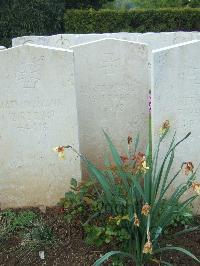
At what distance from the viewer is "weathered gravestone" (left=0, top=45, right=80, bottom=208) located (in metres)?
3.35

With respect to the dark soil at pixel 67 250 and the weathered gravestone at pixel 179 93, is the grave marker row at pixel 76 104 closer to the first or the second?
the weathered gravestone at pixel 179 93

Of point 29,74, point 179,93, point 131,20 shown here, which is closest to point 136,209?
point 179,93

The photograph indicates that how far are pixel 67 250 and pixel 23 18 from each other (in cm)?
688

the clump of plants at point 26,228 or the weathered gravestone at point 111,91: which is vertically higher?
the weathered gravestone at point 111,91

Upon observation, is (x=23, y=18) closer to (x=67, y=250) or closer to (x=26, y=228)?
(x=26, y=228)

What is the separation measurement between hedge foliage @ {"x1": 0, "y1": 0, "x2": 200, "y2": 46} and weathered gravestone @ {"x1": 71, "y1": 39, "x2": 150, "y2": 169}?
5.64 m

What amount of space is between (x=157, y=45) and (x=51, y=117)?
1.64 meters

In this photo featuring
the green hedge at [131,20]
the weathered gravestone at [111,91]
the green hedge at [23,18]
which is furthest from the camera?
the green hedge at [131,20]

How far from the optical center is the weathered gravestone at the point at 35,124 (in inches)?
132

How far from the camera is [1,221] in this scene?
Answer: 3.56 metres

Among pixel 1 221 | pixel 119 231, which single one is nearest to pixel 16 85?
A: pixel 1 221

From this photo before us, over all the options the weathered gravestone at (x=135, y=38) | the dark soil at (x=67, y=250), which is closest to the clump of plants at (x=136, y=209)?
the dark soil at (x=67, y=250)

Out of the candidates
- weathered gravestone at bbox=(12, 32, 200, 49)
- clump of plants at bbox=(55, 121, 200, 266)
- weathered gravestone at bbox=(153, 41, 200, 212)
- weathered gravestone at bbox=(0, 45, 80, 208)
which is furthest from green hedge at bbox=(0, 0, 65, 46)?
clump of plants at bbox=(55, 121, 200, 266)

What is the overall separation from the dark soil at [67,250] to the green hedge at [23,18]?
643 cm
